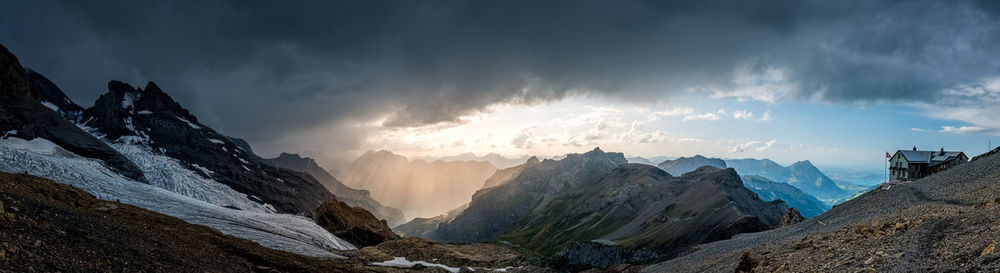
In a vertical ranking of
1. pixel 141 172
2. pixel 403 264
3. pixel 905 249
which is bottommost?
pixel 403 264

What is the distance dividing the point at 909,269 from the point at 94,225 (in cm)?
3846

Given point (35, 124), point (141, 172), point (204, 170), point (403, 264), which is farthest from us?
point (204, 170)

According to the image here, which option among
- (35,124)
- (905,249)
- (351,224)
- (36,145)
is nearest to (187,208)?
(351,224)

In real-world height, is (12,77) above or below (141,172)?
above

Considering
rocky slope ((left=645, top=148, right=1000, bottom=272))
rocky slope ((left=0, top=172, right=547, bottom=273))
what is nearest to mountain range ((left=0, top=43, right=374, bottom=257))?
rocky slope ((left=0, top=172, right=547, bottom=273))

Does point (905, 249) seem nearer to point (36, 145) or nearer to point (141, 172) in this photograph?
point (36, 145)

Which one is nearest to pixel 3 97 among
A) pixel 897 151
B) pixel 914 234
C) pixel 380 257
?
pixel 380 257

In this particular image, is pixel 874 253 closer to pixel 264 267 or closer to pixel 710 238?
pixel 264 267

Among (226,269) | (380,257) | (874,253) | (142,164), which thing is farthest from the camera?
(142,164)

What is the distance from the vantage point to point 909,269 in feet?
58.7

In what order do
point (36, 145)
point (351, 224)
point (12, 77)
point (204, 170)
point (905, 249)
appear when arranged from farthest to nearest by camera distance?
point (204, 170)
point (12, 77)
point (36, 145)
point (351, 224)
point (905, 249)

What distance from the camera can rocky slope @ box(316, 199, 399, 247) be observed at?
85137 mm

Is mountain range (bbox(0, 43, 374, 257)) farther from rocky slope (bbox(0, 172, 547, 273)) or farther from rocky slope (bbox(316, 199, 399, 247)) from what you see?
rocky slope (bbox(0, 172, 547, 273))

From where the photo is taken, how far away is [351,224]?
305 ft
